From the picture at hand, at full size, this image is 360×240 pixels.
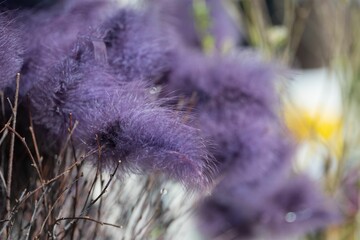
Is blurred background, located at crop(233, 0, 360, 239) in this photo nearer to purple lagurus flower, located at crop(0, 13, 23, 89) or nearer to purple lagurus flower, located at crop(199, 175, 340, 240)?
purple lagurus flower, located at crop(199, 175, 340, 240)

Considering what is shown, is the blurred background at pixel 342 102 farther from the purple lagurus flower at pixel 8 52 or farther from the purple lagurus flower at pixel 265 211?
the purple lagurus flower at pixel 8 52

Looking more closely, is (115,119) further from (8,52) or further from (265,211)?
(265,211)

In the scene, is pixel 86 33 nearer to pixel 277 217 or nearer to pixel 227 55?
pixel 227 55

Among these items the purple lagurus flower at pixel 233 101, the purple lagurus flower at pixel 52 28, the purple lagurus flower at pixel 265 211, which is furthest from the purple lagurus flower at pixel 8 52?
the purple lagurus flower at pixel 265 211

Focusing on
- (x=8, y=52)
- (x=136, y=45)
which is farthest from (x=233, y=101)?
(x=8, y=52)

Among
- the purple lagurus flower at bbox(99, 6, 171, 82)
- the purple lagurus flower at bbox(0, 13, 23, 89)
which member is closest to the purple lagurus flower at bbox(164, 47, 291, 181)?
the purple lagurus flower at bbox(99, 6, 171, 82)
